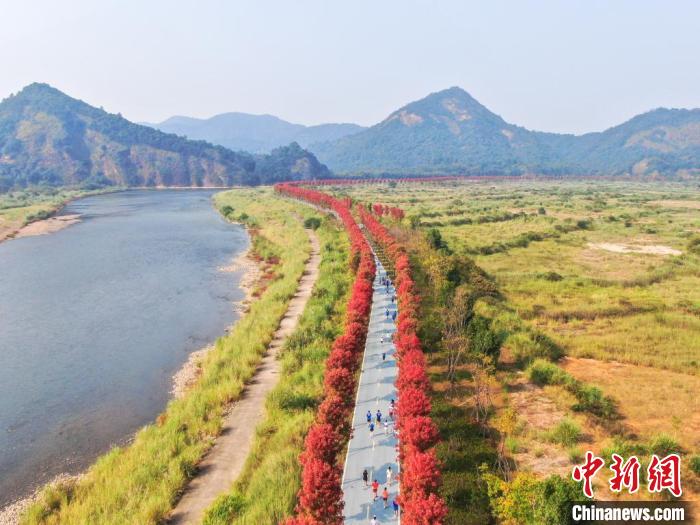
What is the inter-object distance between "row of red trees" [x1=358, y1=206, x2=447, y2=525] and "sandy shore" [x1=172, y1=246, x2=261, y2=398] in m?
18.6

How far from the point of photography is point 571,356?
138 feet

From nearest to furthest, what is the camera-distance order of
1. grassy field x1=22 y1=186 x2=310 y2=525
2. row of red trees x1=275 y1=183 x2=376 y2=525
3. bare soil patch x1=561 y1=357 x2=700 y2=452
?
row of red trees x1=275 y1=183 x2=376 y2=525 → grassy field x1=22 y1=186 x2=310 y2=525 → bare soil patch x1=561 y1=357 x2=700 y2=452

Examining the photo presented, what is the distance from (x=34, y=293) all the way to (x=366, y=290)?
49645 millimetres

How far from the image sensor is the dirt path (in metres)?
25.0

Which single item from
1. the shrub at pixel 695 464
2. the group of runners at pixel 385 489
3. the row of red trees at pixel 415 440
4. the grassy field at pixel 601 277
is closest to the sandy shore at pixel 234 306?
the row of red trees at pixel 415 440

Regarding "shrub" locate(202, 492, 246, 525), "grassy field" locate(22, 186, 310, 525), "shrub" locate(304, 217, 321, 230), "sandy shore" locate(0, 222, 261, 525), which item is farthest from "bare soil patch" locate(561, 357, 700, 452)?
"shrub" locate(304, 217, 321, 230)

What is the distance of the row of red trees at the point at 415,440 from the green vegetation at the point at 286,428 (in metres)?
5.83

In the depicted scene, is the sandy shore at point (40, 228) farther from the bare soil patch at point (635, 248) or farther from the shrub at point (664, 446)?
the shrub at point (664, 446)

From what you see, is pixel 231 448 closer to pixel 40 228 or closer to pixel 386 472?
pixel 386 472

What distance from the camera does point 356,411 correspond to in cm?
3188

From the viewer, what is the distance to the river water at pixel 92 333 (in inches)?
1344

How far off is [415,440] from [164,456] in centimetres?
1496

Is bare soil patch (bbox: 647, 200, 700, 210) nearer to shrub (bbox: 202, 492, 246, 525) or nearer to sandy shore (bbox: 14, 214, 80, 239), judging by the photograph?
shrub (bbox: 202, 492, 246, 525)

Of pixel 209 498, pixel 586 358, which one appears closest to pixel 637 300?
pixel 586 358
